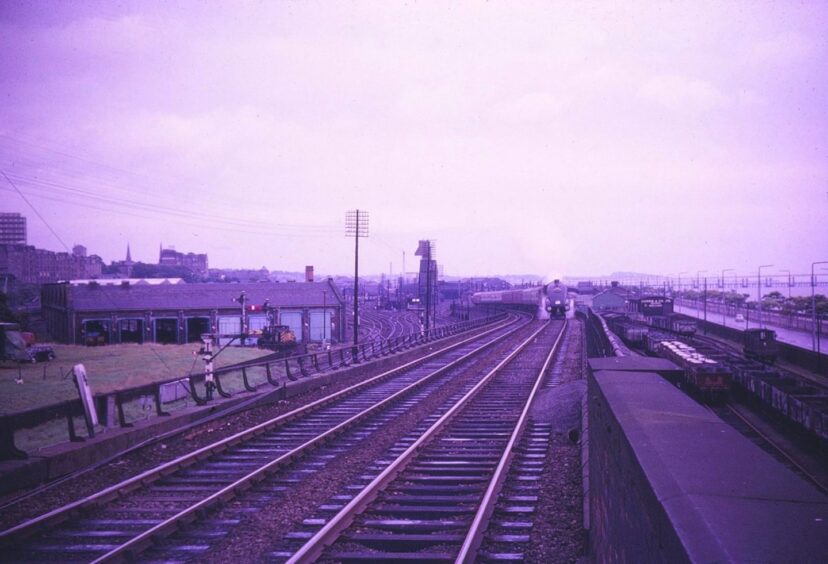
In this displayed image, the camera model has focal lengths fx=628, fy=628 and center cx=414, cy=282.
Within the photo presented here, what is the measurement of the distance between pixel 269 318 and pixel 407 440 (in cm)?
3886

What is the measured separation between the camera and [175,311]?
5428cm

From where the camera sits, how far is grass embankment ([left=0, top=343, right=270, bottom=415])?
25.2 m

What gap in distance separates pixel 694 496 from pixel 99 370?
35136 millimetres

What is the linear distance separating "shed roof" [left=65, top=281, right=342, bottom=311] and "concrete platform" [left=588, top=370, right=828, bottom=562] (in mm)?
52008

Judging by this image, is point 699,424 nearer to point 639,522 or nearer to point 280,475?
point 639,522

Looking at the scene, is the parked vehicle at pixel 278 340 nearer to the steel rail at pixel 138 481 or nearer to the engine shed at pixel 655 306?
the steel rail at pixel 138 481

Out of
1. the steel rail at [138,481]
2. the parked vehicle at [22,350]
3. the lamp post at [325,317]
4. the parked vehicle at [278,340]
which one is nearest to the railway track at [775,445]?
the steel rail at [138,481]

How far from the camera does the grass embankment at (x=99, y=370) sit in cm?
2525

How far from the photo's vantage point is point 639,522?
12.2 ft

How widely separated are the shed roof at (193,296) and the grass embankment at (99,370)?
672 cm

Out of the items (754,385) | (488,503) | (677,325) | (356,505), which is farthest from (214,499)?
(677,325)

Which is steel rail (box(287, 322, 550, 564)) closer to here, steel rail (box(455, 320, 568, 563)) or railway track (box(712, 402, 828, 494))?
steel rail (box(455, 320, 568, 563))

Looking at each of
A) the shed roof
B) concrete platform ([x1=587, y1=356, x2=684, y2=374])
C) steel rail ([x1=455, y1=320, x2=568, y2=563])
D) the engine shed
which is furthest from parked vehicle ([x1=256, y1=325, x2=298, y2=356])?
concrete platform ([x1=587, y1=356, x2=684, y2=374])

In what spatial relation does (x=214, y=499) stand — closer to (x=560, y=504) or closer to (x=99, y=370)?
(x=560, y=504)
